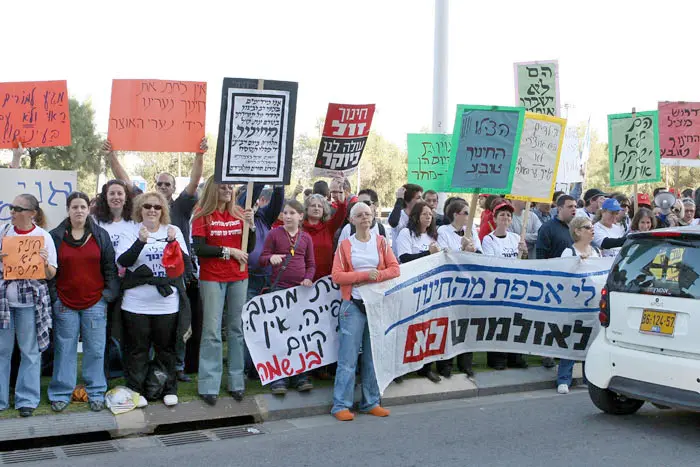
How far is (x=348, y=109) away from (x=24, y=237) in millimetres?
4688

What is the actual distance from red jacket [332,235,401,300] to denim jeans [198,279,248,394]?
89 cm

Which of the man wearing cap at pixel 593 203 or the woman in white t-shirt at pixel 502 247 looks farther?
the man wearing cap at pixel 593 203

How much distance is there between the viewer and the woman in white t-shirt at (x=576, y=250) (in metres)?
8.62

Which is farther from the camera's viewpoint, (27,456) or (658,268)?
(658,268)

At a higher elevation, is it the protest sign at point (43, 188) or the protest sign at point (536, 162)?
the protest sign at point (536, 162)

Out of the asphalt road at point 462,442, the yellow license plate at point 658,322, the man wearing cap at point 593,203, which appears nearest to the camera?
the asphalt road at point 462,442

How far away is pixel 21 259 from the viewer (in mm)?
6555

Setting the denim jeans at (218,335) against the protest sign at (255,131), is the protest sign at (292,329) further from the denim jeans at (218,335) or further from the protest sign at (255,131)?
the protest sign at (255,131)

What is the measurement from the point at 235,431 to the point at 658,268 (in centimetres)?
372

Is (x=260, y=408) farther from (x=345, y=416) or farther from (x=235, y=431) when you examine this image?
(x=345, y=416)

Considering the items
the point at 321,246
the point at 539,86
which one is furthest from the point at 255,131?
the point at 539,86

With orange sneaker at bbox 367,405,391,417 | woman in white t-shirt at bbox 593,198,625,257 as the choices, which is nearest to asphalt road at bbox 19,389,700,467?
orange sneaker at bbox 367,405,391,417

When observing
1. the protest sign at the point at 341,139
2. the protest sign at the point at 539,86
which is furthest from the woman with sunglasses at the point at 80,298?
the protest sign at the point at 539,86

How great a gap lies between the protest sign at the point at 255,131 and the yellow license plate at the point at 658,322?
132 inches
